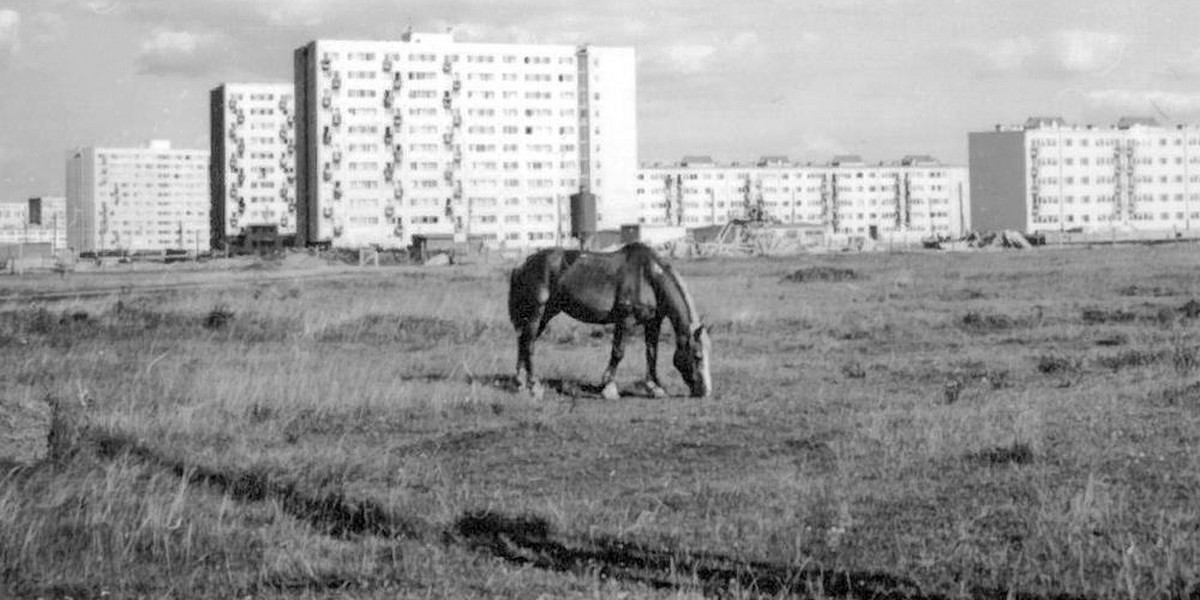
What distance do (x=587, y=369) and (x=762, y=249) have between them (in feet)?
305

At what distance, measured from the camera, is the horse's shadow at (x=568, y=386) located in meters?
17.5

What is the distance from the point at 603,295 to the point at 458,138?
141778 millimetres

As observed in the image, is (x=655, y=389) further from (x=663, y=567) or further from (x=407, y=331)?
(x=407, y=331)

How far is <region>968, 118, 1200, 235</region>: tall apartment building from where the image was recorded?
188 m

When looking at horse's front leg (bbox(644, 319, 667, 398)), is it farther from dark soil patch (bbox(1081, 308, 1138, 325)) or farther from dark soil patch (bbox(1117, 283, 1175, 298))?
dark soil patch (bbox(1117, 283, 1175, 298))

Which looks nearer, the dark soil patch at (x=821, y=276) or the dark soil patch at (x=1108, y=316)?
the dark soil patch at (x=1108, y=316)

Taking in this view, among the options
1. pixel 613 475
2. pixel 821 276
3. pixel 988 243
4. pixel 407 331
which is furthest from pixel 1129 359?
pixel 988 243

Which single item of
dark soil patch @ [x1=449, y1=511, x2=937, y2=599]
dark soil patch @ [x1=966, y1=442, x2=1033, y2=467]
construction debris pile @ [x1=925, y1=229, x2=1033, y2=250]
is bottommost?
dark soil patch @ [x1=449, y1=511, x2=937, y2=599]

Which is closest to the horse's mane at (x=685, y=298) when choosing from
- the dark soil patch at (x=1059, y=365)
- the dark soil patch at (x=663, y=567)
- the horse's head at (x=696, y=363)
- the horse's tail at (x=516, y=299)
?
the horse's head at (x=696, y=363)

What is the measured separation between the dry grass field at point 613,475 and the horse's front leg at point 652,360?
0.52 metres

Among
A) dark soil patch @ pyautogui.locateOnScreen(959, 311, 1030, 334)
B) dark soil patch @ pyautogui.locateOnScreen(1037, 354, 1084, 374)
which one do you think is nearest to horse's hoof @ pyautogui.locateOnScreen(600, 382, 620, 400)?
dark soil patch @ pyautogui.locateOnScreen(1037, 354, 1084, 374)

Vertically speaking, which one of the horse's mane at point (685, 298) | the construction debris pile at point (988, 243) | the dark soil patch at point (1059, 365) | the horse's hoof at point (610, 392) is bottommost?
the horse's hoof at point (610, 392)

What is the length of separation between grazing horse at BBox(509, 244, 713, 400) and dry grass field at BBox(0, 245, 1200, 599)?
33.7 inches

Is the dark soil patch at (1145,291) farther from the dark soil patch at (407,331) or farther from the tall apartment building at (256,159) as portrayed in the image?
the tall apartment building at (256,159)
